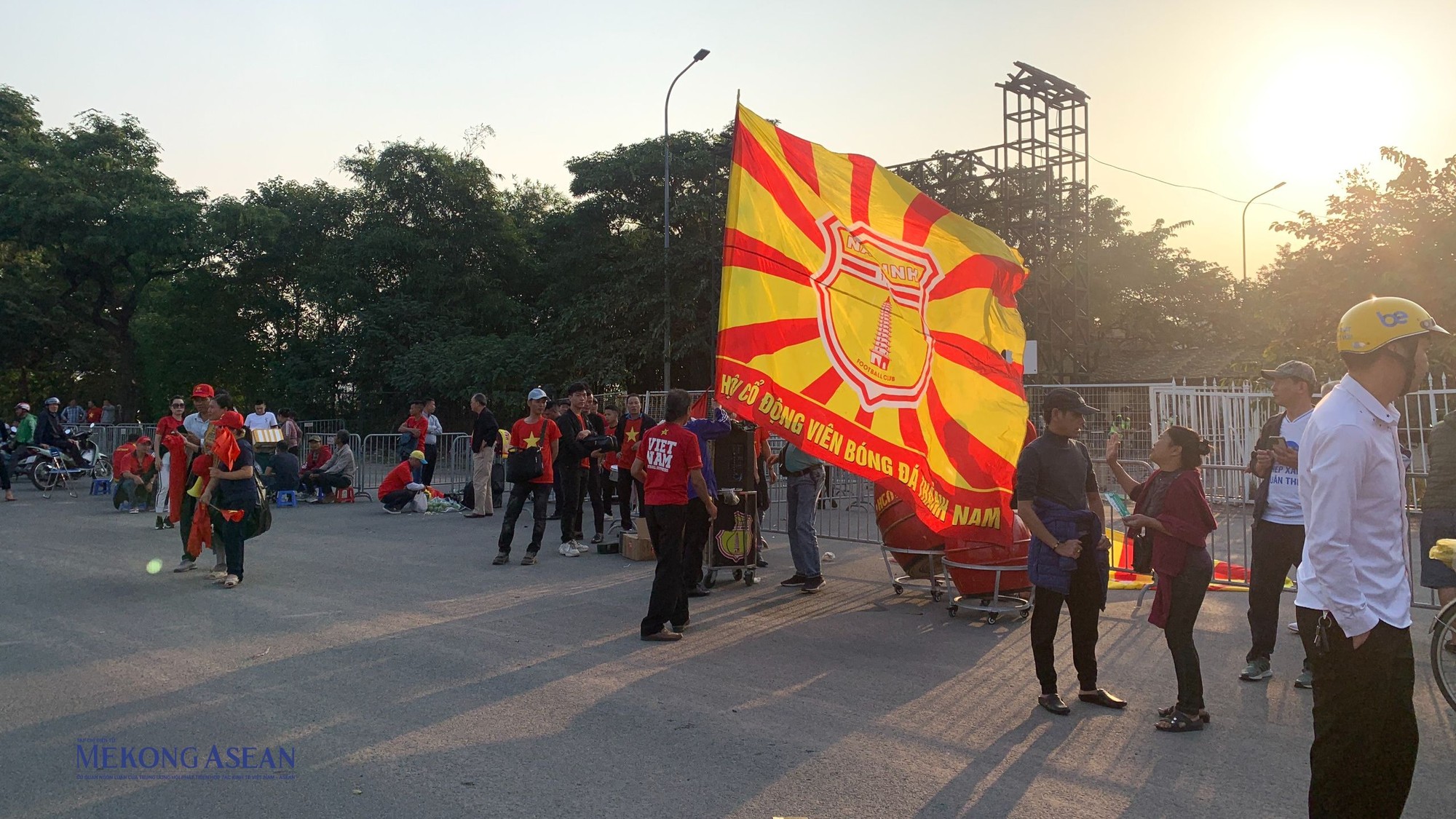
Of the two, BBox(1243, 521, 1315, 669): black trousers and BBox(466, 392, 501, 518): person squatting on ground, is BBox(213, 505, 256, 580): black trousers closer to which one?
BBox(466, 392, 501, 518): person squatting on ground

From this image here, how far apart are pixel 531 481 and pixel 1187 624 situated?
734cm

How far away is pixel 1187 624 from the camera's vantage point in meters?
5.33

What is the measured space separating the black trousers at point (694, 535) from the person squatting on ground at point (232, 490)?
4.27 meters

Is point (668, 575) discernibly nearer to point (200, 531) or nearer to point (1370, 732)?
point (1370, 732)

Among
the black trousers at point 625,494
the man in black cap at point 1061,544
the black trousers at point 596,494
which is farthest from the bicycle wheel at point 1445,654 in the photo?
the black trousers at point 625,494

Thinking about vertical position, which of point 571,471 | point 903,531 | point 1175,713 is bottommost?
point 1175,713

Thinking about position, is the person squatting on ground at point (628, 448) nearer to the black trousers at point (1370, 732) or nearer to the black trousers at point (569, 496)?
the black trousers at point (569, 496)

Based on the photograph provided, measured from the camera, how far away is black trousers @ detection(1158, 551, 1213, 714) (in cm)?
522

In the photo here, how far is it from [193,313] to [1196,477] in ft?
123

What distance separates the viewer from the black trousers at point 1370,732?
9.91 ft

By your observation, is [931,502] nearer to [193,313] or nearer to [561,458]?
[561,458]

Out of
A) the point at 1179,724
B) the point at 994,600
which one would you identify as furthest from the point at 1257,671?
the point at 994,600

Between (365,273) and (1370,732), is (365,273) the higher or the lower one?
the higher one

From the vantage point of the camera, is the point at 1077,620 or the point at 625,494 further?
the point at 625,494
